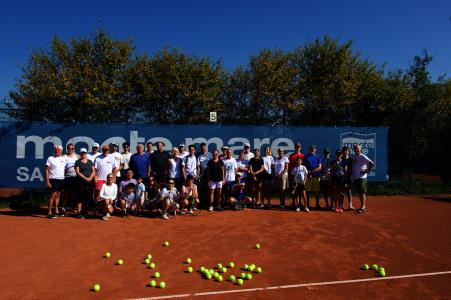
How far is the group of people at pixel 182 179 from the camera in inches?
324

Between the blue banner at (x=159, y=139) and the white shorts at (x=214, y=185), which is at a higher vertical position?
the blue banner at (x=159, y=139)

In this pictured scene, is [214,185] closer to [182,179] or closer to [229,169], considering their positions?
[229,169]

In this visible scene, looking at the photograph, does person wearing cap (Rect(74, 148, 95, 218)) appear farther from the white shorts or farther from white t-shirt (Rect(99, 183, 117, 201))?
the white shorts

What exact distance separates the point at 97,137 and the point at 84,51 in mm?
4225

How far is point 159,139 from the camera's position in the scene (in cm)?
1084

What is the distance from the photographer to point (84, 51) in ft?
42.0

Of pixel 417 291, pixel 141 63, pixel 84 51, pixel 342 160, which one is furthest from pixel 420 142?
pixel 84 51

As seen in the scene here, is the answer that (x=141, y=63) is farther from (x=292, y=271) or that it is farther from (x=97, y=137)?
(x=292, y=271)

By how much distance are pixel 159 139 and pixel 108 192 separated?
309 centimetres

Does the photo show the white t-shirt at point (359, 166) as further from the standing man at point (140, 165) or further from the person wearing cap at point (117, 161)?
the person wearing cap at point (117, 161)

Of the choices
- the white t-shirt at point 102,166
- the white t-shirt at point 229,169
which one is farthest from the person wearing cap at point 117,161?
the white t-shirt at point 229,169

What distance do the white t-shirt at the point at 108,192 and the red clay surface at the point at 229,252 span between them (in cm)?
55

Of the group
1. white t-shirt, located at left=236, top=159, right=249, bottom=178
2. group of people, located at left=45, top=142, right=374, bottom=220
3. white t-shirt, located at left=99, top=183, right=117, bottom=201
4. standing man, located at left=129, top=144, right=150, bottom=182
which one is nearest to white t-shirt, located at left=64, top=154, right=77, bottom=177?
group of people, located at left=45, top=142, right=374, bottom=220

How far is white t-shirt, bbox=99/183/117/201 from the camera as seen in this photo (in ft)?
26.5
